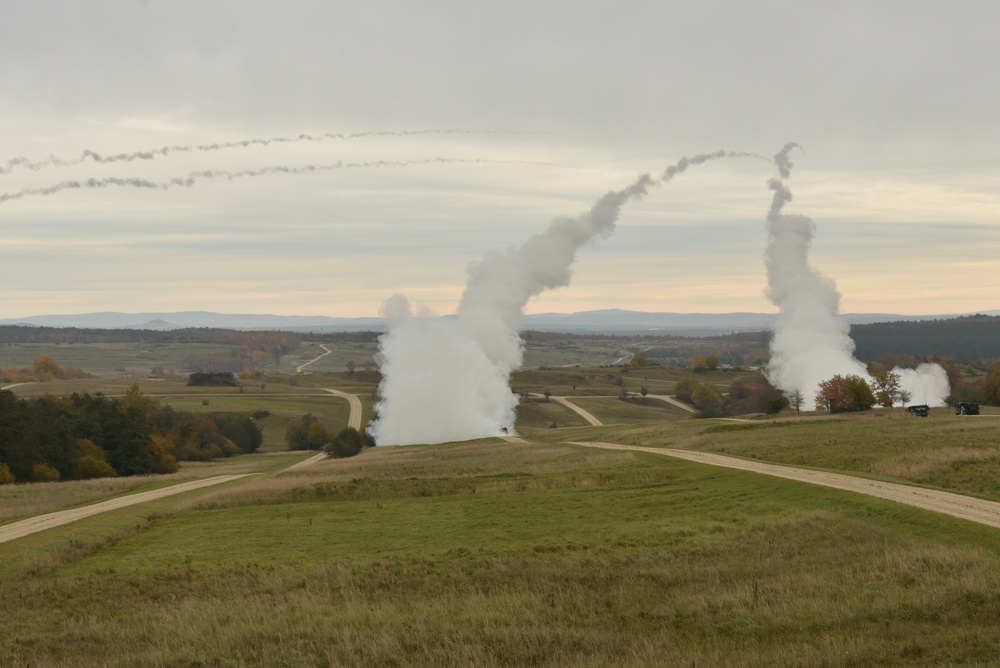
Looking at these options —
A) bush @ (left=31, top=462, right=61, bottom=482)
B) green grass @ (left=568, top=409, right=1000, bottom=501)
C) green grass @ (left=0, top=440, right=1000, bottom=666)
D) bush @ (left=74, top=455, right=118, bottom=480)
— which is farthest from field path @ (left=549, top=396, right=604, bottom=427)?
green grass @ (left=0, top=440, right=1000, bottom=666)

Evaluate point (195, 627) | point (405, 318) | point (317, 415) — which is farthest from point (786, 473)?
point (317, 415)

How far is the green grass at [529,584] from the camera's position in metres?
22.5

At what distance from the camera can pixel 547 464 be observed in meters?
67.2

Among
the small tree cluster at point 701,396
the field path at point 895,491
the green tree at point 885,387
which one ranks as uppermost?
the green tree at point 885,387

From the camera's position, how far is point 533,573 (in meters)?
31.0

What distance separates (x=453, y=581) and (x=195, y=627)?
326 inches

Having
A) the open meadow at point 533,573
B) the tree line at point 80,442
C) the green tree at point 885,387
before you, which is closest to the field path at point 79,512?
the open meadow at point 533,573

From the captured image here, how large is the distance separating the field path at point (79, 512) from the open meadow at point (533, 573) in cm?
159

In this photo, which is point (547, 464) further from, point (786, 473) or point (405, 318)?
point (405, 318)

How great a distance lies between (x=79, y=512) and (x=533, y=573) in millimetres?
30933

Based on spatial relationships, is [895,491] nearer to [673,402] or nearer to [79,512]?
[79,512]

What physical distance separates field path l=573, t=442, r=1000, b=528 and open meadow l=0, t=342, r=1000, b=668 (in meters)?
1.30

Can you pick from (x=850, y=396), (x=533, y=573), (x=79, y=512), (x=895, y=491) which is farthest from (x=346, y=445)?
(x=533, y=573)

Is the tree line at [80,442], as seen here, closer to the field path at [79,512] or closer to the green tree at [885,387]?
the field path at [79,512]
